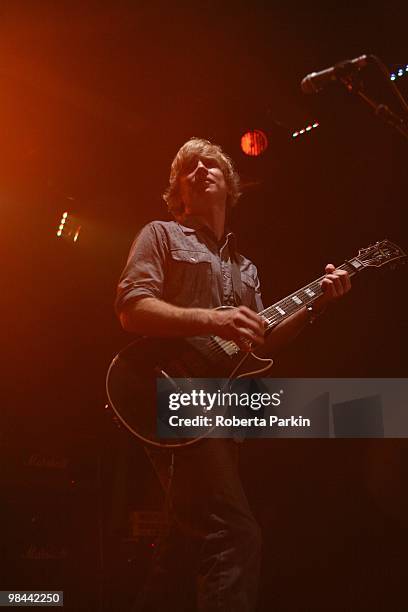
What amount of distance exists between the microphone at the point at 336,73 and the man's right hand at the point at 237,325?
870 mm

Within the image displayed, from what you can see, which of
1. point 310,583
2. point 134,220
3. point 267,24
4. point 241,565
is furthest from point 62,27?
point 310,583

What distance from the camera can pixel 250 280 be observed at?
2672 mm

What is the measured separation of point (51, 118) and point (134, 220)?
110 centimetres

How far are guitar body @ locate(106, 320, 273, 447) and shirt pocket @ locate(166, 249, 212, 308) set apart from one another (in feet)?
0.70

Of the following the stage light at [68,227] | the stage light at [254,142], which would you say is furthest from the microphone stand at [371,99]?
the stage light at [68,227]

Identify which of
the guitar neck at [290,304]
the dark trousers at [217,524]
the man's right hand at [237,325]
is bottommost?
the dark trousers at [217,524]

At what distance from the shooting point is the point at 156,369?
83.7 inches

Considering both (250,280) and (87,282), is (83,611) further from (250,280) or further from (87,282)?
(87,282)

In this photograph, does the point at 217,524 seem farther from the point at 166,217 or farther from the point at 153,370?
the point at 166,217

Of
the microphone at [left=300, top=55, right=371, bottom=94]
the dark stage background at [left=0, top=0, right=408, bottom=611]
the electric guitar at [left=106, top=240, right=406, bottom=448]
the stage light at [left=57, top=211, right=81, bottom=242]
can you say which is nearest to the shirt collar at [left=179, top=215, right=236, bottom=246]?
the electric guitar at [left=106, top=240, right=406, bottom=448]

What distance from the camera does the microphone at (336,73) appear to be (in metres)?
1.96

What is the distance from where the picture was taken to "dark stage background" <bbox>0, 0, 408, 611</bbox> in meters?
2.95

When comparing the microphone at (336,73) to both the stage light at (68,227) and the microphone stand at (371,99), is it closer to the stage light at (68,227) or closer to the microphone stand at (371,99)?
the microphone stand at (371,99)

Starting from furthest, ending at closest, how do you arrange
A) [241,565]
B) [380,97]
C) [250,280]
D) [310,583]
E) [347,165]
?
[347,165] < [380,97] < [310,583] < [250,280] < [241,565]
